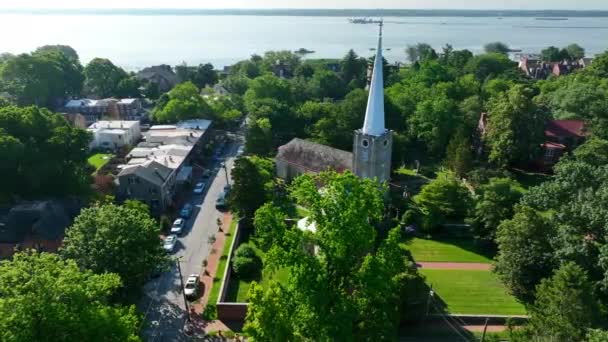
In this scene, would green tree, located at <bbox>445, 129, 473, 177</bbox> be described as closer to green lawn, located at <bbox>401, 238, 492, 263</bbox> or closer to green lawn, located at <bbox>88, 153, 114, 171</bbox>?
green lawn, located at <bbox>401, 238, 492, 263</bbox>

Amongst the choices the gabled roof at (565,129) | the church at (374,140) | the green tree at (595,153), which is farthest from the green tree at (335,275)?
the gabled roof at (565,129)

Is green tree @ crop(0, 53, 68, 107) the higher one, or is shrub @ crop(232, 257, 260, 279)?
green tree @ crop(0, 53, 68, 107)

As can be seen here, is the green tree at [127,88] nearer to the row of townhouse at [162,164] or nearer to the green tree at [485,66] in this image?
the row of townhouse at [162,164]

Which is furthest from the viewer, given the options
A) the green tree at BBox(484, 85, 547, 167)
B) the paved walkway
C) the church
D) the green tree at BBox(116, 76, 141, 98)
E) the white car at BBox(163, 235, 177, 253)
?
the green tree at BBox(116, 76, 141, 98)

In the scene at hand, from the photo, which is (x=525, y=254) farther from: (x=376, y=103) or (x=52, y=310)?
(x=52, y=310)

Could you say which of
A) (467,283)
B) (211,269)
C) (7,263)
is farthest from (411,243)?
(7,263)

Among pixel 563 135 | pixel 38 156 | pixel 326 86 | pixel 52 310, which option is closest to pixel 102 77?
pixel 326 86

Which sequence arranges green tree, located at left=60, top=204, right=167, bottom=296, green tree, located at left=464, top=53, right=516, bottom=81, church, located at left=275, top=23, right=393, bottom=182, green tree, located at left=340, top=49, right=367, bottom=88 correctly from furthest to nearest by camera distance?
green tree, located at left=340, top=49, right=367, bottom=88 → green tree, located at left=464, top=53, right=516, bottom=81 → church, located at left=275, top=23, right=393, bottom=182 → green tree, located at left=60, top=204, right=167, bottom=296

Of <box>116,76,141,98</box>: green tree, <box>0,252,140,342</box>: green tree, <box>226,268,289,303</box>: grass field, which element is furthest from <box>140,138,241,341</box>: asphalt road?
<box>116,76,141,98</box>: green tree
